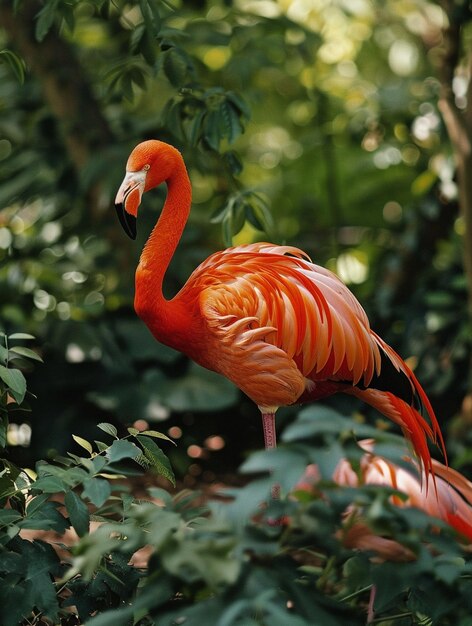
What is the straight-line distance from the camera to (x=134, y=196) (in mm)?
2037

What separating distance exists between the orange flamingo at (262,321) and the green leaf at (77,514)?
0.56 m

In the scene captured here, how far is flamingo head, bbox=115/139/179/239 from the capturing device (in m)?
2.02

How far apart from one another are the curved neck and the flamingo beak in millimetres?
143

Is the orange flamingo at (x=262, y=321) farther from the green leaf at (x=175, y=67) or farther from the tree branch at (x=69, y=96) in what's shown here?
the tree branch at (x=69, y=96)

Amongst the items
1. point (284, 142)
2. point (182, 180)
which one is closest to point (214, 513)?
point (182, 180)

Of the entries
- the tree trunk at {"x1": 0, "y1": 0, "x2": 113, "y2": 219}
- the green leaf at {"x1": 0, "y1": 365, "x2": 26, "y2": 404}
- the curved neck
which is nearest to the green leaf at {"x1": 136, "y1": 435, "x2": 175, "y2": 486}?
the green leaf at {"x1": 0, "y1": 365, "x2": 26, "y2": 404}

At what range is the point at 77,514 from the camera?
1677 millimetres

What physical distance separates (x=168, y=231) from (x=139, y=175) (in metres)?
0.19

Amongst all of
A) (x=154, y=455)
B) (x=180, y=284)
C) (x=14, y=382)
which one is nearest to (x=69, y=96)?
(x=180, y=284)

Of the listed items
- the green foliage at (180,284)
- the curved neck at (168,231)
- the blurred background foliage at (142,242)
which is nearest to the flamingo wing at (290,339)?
the curved neck at (168,231)

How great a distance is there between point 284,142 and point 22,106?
3019 mm

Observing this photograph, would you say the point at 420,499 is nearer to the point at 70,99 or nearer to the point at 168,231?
the point at 168,231

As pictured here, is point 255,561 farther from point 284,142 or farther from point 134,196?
point 284,142

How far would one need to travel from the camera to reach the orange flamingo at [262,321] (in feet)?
6.91
